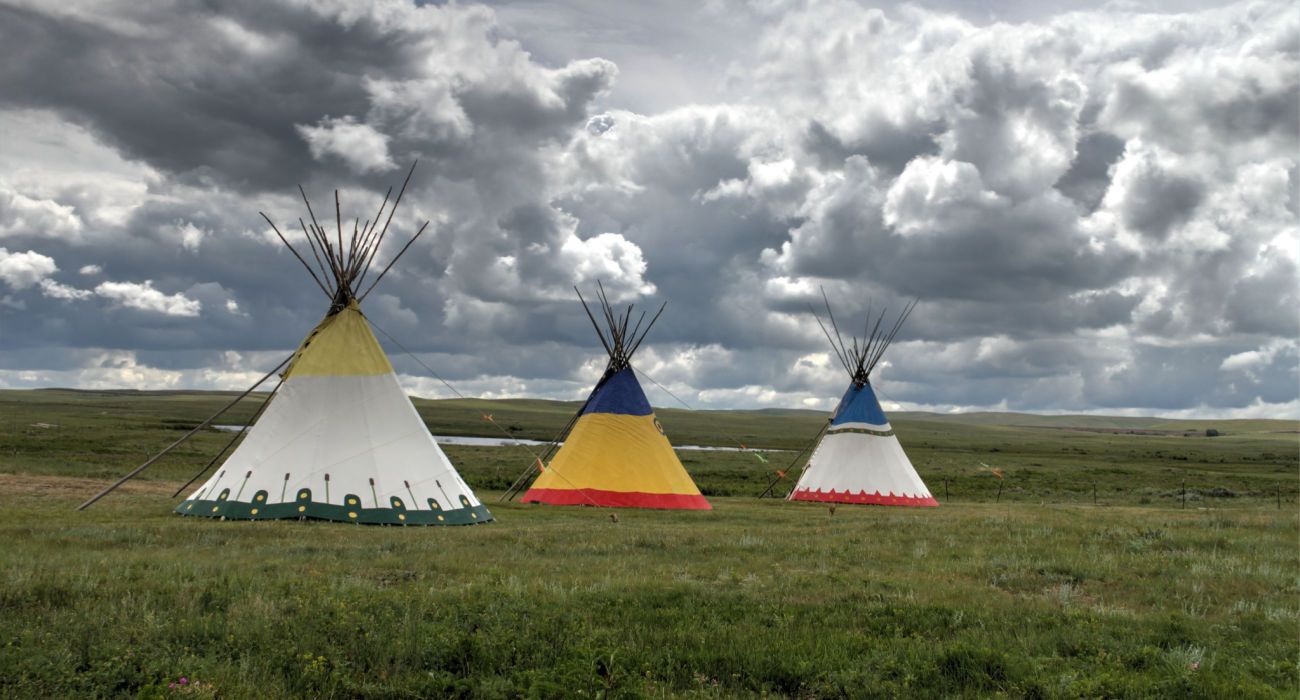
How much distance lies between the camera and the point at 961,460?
2753 inches

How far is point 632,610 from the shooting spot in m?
8.39

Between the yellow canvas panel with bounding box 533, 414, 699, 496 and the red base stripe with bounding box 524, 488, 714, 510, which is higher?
the yellow canvas panel with bounding box 533, 414, 699, 496

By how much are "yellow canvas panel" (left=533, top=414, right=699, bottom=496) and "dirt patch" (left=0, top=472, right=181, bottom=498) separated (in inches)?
395

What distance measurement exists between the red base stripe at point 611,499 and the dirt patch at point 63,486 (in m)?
9.51

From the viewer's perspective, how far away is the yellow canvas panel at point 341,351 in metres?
18.5

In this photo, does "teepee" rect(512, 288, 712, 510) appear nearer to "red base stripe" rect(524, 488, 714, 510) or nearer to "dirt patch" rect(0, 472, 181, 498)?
"red base stripe" rect(524, 488, 714, 510)

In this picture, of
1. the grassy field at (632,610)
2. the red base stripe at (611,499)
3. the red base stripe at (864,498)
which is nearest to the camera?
the grassy field at (632,610)

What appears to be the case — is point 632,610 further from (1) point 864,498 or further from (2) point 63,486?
(1) point 864,498

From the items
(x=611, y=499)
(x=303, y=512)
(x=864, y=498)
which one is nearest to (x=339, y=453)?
(x=303, y=512)

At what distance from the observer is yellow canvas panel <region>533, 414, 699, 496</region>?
24609 millimetres

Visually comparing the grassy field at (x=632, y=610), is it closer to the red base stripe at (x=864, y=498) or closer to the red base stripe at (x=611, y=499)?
the red base stripe at (x=611, y=499)

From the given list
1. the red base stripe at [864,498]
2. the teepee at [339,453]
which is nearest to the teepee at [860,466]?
the red base stripe at [864,498]

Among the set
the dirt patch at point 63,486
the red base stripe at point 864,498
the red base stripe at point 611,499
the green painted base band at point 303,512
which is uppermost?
the dirt patch at point 63,486

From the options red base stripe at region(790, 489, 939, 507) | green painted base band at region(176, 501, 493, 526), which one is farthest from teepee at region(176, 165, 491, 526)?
red base stripe at region(790, 489, 939, 507)
